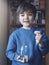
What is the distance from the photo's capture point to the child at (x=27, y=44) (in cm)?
123

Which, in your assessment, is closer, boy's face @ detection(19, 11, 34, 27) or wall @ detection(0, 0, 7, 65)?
boy's face @ detection(19, 11, 34, 27)

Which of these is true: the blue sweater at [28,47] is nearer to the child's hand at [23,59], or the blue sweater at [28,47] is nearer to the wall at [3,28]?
the child's hand at [23,59]

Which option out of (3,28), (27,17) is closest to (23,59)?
(27,17)

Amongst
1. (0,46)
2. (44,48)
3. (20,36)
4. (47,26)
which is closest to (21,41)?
(20,36)

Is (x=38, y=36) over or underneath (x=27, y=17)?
underneath

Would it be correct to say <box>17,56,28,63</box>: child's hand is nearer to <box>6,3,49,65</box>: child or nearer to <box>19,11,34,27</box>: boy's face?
<box>6,3,49,65</box>: child

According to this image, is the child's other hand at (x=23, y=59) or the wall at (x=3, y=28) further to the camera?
the wall at (x=3, y=28)

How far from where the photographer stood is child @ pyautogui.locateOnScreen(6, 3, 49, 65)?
1230 millimetres

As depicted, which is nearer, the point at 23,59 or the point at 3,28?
the point at 23,59

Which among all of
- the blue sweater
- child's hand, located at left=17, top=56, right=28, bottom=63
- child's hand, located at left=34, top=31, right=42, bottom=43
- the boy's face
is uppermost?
the boy's face

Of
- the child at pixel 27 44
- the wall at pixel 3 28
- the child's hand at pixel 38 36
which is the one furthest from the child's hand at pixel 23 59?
the wall at pixel 3 28

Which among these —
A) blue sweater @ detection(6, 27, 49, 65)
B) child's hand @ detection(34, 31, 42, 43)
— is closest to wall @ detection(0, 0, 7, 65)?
blue sweater @ detection(6, 27, 49, 65)

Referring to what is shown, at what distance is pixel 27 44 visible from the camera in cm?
125

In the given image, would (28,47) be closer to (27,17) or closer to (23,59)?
(23,59)
